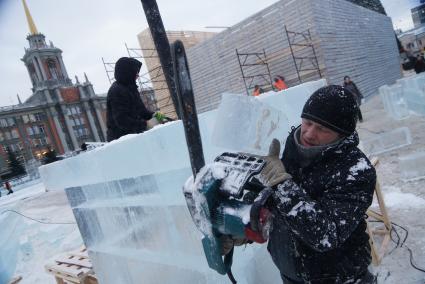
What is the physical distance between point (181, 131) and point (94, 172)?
0.87 metres

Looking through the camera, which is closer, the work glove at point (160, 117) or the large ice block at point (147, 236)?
the large ice block at point (147, 236)

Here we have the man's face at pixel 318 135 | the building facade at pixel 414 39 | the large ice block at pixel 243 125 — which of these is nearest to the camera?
the man's face at pixel 318 135

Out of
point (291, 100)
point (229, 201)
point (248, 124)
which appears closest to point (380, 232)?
point (291, 100)

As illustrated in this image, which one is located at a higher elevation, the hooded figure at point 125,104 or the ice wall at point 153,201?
the hooded figure at point 125,104

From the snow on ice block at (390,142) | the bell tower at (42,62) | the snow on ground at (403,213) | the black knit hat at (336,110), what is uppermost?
the bell tower at (42,62)

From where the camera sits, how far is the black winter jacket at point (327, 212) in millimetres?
1024

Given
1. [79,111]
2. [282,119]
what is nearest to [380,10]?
Answer: [282,119]

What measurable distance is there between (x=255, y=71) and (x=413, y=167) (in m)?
11.8

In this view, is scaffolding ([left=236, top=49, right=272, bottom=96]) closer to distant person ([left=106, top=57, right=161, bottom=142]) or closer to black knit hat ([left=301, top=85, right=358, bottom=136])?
distant person ([left=106, top=57, right=161, bottom=142])

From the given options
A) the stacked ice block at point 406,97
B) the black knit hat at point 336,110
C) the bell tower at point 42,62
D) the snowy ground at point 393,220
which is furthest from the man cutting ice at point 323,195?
the bell tower at point 42,62

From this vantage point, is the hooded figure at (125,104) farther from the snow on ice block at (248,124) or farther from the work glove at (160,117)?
the snow on ice block at (248,124)

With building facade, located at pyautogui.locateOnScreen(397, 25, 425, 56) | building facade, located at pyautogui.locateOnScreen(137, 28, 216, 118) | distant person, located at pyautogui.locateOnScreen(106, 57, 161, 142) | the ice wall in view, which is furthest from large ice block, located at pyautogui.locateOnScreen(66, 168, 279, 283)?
building facade, located at pyautogui.locateOnScreen(397, 25, 425, 56)

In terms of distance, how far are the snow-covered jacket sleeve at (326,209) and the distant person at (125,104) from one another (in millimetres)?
2357

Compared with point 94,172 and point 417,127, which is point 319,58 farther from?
point 94,172
